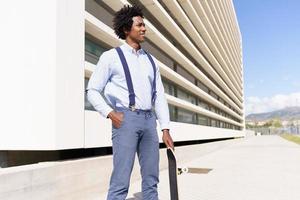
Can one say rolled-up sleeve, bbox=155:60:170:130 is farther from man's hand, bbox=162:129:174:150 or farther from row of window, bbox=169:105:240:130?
row of window, bbox=169:105:240:130

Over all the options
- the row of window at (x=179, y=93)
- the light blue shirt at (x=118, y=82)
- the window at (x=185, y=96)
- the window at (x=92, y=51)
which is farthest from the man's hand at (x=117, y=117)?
the window at (x=185, y=96)

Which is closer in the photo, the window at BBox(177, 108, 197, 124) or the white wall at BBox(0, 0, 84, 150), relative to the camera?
the white wall at BBox(0, 0, 84, 150)

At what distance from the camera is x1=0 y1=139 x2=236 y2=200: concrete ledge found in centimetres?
424

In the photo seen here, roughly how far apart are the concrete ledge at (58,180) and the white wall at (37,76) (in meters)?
0.56

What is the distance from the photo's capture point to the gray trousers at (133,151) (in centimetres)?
292

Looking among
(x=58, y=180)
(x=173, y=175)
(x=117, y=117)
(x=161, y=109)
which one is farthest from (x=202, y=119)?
(x=117, y=117)

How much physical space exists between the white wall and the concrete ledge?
563mm

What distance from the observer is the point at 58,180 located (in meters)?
5.16

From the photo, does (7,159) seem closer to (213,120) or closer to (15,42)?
(15,42)

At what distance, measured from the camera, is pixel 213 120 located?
36750 mm

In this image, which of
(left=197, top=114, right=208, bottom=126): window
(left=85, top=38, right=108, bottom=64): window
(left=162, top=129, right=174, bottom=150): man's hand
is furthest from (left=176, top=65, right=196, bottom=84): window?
(left=162, top=129, right=174, bottom=150): man's hand

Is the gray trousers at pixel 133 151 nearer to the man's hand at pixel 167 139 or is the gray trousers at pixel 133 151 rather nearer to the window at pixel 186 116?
the man's hand at pixel 167 139

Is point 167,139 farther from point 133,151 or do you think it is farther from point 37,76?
point 37,76

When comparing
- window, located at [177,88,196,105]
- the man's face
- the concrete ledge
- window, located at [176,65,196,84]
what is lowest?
the concrete ledge
